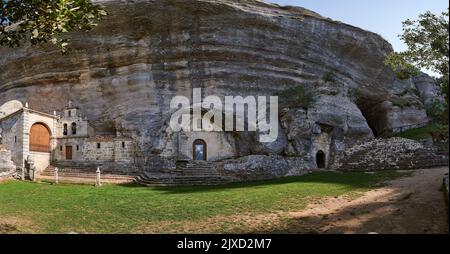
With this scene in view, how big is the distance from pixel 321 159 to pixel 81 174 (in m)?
19.0

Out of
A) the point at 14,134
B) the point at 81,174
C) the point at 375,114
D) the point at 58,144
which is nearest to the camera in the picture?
the point at 81,174

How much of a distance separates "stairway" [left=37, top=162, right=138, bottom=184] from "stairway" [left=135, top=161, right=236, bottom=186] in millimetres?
1369

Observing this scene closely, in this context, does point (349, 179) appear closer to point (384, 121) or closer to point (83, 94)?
point (384, 121)

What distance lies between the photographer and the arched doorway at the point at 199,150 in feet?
99.0

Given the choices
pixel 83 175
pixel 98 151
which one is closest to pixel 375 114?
pixel 98 151

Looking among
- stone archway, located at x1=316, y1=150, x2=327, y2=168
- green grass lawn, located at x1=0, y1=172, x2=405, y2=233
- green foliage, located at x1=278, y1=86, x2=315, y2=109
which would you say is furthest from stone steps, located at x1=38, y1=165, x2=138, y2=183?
stone archway, located at x1=316, y1=150, x2=327, y2=168

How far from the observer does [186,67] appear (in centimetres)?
3134

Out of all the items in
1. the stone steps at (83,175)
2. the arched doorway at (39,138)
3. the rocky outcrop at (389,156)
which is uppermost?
the arched doorway at (39,138)

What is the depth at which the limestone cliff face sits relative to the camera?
30297 millimetres

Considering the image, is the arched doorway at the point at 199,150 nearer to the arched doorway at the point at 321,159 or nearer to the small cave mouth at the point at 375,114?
the arched doorway at the point at 321,159

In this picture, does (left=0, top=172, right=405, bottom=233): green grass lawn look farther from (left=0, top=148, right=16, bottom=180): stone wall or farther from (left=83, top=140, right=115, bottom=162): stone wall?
(left=83, top=140, right=115, bottom=162): stone wall

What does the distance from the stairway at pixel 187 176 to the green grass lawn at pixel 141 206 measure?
3283mm
